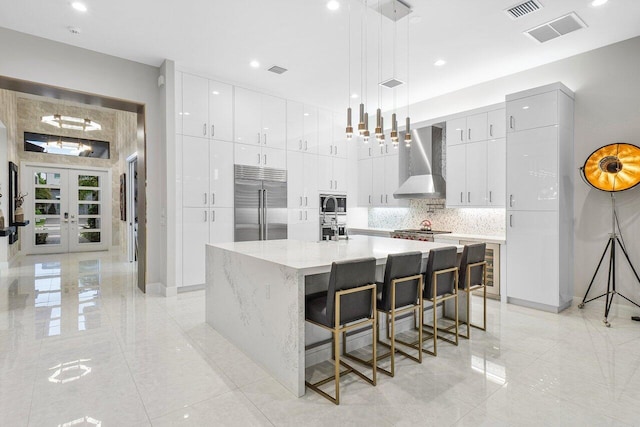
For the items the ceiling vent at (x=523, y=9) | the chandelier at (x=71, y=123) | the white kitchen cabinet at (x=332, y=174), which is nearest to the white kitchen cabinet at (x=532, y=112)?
the ceiling vent at (x=523, y=9)

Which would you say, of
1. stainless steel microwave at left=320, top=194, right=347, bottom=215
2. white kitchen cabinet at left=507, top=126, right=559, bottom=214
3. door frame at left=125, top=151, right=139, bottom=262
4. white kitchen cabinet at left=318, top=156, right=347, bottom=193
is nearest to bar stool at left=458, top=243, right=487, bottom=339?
white kitchen cabinet at left=507, top=126, right=559, bottom=214

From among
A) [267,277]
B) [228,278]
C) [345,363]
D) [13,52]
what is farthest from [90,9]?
[345,363]

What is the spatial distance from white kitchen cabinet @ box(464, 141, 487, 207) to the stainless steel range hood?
55cm

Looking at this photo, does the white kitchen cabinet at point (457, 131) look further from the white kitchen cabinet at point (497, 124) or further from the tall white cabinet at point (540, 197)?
the tall white cabinet at point (540, 197)

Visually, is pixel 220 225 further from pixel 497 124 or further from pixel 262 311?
pixel 497 124

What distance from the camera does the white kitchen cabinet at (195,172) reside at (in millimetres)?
4984

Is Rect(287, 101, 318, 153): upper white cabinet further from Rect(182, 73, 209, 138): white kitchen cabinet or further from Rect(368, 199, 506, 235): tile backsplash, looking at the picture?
Rect(368, 199, 506, 235): tile backsplash

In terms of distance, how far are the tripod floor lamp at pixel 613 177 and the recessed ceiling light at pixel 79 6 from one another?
5.84 meters

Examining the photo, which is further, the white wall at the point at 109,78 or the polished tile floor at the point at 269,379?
the white wall at the point at 109,78

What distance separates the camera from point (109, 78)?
460cm

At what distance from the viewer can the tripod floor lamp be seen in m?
3.82

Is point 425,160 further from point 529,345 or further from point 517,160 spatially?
point 529,345

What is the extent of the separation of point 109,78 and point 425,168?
4.94m

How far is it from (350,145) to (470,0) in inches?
164
